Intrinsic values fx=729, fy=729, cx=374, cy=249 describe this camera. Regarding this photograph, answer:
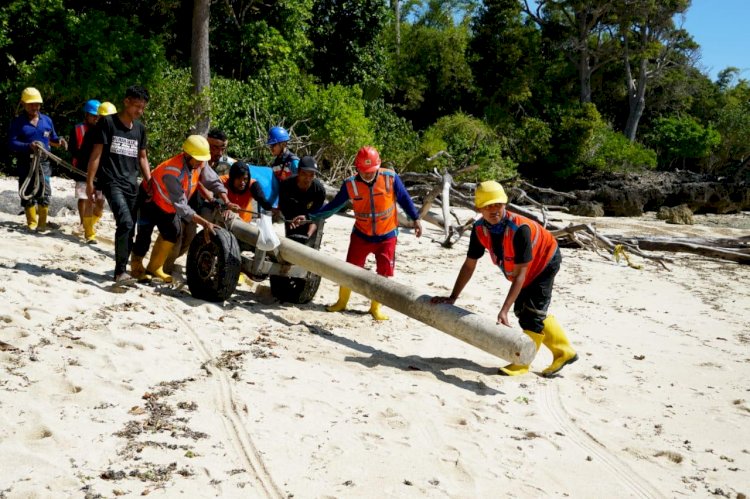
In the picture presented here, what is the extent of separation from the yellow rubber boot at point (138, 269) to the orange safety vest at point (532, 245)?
3.45m

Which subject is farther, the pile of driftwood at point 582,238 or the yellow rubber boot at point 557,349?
the pile of driftwood at point 582,238

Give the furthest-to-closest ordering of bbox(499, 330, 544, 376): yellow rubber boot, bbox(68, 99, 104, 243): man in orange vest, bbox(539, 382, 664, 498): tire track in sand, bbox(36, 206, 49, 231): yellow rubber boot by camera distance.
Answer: bbox(36, 206, 49, 231): yellow rubber boot < bbox(68, 99, 104, 243): man in orange vest < bbox(499, 330, 544, 376): yellow rubber boot < bbox(539, 382, 664, 498): tire track in sand

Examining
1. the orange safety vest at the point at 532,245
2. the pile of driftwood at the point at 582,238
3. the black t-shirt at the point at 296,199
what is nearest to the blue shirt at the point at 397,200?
the black t-shirt at the point at 296,199

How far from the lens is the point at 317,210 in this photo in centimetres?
748

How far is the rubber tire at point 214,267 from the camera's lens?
6.72 meters

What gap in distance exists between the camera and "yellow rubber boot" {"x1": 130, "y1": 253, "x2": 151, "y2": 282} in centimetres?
724

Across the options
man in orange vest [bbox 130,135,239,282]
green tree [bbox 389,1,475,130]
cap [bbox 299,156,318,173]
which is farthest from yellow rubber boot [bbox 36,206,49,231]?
green tree [bbox 389,1,475,130]

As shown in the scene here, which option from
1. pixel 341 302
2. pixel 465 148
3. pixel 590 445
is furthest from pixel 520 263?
pixel 465 148

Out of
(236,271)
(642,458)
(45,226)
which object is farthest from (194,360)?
(45,226)

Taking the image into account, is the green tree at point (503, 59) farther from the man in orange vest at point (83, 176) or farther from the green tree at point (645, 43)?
the man in orange vest at point (83, 176)

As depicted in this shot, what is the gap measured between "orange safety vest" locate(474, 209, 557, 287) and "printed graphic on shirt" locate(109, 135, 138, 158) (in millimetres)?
3512

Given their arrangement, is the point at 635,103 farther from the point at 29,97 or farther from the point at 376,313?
the point at 29,97

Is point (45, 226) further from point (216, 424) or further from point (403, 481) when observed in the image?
point (403, 481)

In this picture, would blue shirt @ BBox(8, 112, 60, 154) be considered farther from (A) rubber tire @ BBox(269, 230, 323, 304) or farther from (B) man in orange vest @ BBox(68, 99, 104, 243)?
(A) rubber tire @ BBox(269, 230, 323, 304)
